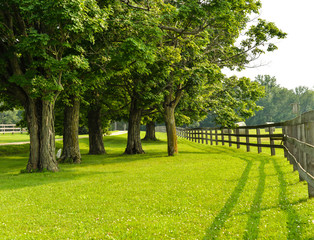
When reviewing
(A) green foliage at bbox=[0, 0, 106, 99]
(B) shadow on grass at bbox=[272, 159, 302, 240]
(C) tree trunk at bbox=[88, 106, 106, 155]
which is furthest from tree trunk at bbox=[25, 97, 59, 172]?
(B) shadow on grass at bbox=[272, 159, 302, 240]

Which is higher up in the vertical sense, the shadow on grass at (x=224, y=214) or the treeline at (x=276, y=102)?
the treeline at (x=276, y=102)

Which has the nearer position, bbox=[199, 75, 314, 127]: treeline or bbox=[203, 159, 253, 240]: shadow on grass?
bbox=[203, 159, 253, 240]: shadow on grass

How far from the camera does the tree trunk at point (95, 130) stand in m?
25.2

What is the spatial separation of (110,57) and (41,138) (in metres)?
5.30

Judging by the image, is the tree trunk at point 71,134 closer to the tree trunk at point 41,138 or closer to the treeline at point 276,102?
the tree trunk at point 41,138

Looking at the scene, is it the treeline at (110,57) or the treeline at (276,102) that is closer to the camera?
the treeline at (110,57)

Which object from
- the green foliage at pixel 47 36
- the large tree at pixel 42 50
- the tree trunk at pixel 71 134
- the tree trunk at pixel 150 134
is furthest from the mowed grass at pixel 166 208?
the tree trunk at pixel 150 134

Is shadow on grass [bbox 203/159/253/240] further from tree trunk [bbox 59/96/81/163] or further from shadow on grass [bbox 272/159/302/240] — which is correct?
tree trunk [bbox 59/96/81/163]

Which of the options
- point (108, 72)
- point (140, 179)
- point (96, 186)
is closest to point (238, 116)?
point (108, 72)

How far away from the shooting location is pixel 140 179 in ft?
34.7

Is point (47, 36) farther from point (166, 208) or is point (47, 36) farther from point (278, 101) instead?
point (278, 101)

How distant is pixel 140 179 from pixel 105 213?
427 centimetres

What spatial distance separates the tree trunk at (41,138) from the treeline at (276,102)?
101980 mm

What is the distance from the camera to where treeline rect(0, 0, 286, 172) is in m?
11.8
